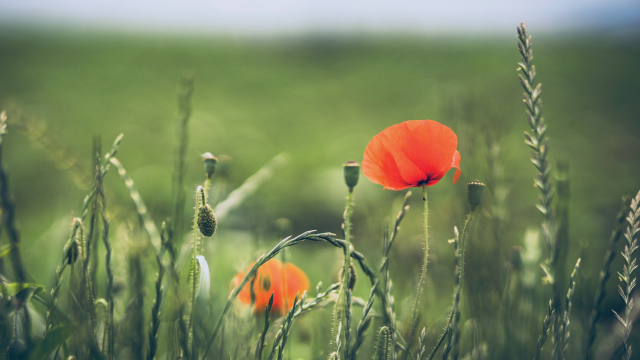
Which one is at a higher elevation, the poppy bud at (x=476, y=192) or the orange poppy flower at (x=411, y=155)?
the orange poppy flower at (x=411, y=155)

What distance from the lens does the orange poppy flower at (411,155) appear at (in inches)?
19.7

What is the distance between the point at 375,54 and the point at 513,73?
2.32 meters

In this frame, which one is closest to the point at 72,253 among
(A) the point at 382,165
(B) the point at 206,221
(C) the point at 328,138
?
(B) the point at 206,221

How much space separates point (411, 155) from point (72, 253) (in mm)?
426

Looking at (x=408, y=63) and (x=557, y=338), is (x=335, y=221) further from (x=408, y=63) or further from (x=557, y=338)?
(x=408, y=63)

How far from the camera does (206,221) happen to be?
44 centimetres

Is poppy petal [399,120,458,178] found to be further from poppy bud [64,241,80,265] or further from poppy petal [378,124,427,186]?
poppy bud [64,241,80,265]

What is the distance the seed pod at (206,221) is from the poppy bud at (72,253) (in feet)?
0.50

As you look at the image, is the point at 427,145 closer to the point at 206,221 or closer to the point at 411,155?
the point at 411,155

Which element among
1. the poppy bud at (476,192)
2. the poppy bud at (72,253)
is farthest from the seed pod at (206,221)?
the poppy bud at (476,192)

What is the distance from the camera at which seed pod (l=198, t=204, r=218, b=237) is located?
1.45ft

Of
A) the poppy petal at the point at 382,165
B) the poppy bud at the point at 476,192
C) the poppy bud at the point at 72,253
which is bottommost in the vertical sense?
the poppy bud at the point at 72,253

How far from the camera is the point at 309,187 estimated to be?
2.75 meters

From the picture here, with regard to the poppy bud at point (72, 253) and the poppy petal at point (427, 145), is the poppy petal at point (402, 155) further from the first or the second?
the poppy bud at point (72, 253)
